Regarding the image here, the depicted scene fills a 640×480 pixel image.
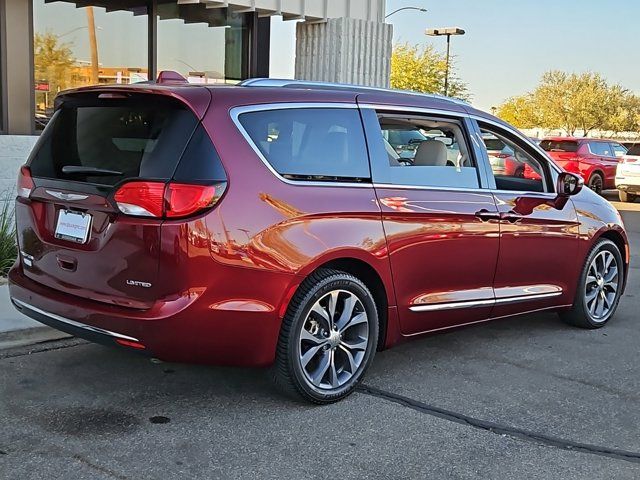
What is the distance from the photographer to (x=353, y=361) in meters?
4.52

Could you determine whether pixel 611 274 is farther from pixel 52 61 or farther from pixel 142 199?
pixel 52 61

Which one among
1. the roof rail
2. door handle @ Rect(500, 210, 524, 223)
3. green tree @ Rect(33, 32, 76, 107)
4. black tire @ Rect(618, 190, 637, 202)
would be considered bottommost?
black tire @ Rect(618, 190, 637, 202)

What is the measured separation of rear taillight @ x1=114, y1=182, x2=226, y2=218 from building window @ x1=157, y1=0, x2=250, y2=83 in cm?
643

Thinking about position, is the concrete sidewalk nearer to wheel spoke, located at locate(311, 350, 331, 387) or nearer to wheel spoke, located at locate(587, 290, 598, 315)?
wheel spoke, located at locate(311, 350, 331, 387)

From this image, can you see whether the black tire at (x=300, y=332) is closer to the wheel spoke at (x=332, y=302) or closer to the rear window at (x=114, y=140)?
the wheel spoke at (x=332, y=302)

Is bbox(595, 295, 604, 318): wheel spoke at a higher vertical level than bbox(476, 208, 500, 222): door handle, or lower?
lower

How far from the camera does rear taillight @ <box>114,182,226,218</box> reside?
377 cm

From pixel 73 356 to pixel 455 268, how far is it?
8.49 feet

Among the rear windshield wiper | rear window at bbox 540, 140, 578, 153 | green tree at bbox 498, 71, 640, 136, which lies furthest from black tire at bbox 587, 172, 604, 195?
green tree at bbox 498, 71, 640, 136

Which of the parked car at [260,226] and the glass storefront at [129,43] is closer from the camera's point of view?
the parked car at [260,226]

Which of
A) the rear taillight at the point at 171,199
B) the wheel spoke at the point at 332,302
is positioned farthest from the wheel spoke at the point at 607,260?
the rear taillight at the point at 171,199

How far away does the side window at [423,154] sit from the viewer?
4.69 meters

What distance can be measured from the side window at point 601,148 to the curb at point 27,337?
19.0 meters

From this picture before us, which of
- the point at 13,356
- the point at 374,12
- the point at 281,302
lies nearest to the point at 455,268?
the point at 281,302
